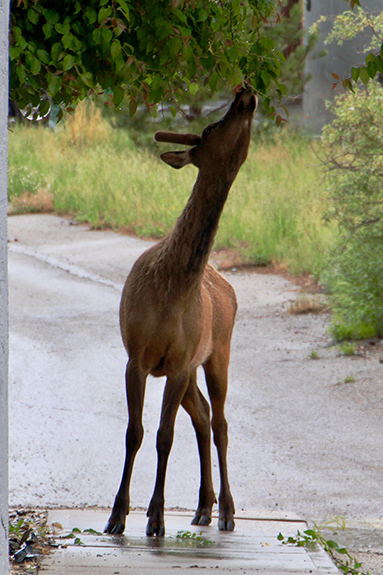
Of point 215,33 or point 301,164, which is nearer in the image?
point 215,33

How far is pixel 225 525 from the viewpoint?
13.5 ft

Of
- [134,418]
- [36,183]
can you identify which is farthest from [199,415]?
[36,183]

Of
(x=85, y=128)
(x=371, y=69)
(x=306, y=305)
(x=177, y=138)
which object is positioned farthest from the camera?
(x=85, y=128)

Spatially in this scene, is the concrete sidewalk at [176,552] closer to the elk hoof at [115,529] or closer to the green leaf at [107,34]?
the elk hoof at [115,529]

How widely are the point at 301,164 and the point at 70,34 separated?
14045mm

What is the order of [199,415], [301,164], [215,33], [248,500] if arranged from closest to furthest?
[215,33], [199,415], [248,500], [301,164]

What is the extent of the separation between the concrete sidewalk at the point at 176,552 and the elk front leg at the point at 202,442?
0.12m

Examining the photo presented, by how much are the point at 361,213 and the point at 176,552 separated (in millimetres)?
6278

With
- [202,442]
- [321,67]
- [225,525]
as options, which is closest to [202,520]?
[225,525]

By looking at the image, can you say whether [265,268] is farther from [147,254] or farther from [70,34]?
[70,34]

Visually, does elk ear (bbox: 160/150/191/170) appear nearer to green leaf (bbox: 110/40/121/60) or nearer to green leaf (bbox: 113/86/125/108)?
green leaf (bbox: 113/86/125/108)

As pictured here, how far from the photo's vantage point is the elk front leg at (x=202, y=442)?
13.8ft

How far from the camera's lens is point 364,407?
7.04m

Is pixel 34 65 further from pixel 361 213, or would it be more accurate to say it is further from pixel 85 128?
pixel 85 128
